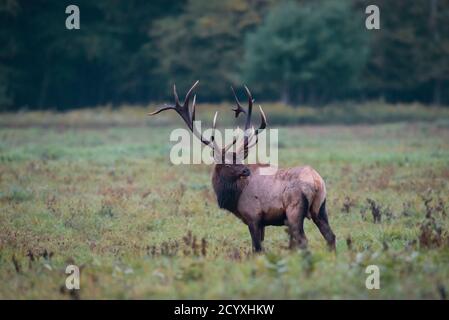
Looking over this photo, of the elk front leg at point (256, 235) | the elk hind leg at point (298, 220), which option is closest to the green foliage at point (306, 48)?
the elk front leg at point (256, 235)

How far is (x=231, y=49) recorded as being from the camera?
2443 inches

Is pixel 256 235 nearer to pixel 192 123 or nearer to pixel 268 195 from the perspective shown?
pixel 268 195

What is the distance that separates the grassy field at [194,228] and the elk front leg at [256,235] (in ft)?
0.56

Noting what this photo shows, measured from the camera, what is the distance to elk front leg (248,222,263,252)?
11070mm

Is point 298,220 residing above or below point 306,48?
below

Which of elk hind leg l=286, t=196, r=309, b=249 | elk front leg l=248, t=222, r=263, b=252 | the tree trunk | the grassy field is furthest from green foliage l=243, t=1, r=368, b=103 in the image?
elk hind leg l=286, t=196, r=309, b=249

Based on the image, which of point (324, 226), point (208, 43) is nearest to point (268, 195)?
point (324, 226)

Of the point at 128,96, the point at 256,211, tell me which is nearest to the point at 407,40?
the point at 128,96

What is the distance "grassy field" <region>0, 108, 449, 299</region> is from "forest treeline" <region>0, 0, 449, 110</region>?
86.0ft

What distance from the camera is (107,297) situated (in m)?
8.49

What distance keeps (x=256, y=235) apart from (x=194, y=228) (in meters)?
2.60

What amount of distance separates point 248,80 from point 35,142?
88.7ft

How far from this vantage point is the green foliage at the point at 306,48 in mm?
54531

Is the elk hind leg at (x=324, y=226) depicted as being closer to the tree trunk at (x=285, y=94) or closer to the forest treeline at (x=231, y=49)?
the forest treeline at (x=231, y=49)
